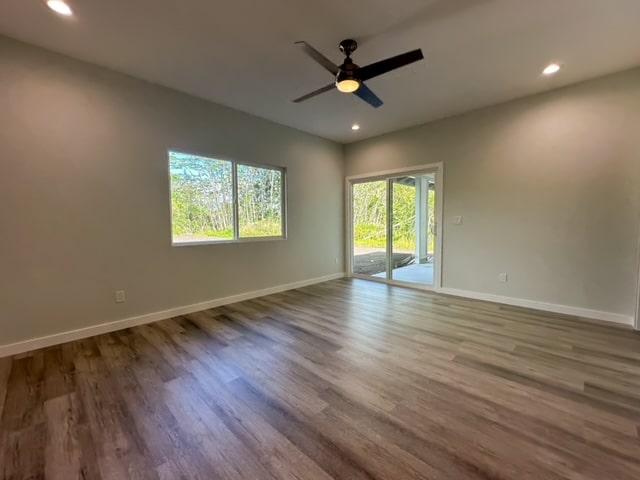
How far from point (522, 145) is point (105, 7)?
15.5 feet

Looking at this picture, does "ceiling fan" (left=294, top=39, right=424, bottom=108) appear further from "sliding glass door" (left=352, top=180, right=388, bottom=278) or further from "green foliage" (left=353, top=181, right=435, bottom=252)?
"sliding glass door" (left=352, top=180, right=388, bottom=278)

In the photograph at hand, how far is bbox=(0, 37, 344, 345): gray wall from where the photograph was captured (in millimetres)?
2584

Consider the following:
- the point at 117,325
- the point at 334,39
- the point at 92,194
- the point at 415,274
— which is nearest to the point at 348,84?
the point at 334,39

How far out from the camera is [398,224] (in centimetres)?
531

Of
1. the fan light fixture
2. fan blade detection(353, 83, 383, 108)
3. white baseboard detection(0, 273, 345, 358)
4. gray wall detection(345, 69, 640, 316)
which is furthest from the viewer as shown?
gray wall detection(345, 69, 640, 316)

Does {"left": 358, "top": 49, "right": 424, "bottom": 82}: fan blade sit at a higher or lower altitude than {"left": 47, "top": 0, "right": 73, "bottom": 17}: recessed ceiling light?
lower

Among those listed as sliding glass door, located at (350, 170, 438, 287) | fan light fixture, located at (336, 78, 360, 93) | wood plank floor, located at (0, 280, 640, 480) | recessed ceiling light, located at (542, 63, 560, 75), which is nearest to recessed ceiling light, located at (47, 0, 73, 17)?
fan light fixture, located at (336, 78, 360, 93)

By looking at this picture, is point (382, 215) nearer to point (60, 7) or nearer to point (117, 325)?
point (117, 325)

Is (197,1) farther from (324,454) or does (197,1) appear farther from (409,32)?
(324,454)

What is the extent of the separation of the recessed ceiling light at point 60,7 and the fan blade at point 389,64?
230cm

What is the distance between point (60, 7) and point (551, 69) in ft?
15.0

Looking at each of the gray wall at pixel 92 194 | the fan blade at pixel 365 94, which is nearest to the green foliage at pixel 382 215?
the fan blade at pixel 365 94

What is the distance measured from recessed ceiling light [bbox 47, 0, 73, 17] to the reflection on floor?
17.4 ft

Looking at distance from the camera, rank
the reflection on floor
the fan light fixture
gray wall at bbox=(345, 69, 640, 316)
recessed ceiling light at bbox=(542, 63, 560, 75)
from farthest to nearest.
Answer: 1. the reflection on floor
2. gray wall at bbox=(345, 69, 640, 316)
3. recessed ceiling light at bbox=(542, 63, 560, 75)
4. the fan light fixture
